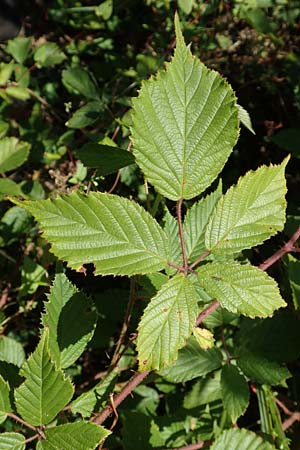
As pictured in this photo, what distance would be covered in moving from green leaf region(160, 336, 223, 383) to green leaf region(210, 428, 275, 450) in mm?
209

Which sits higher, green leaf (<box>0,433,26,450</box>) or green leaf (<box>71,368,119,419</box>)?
green leaf (<box>0,433,26,450</box>)

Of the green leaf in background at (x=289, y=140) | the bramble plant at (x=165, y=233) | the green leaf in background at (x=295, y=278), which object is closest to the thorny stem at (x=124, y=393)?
the bramble plant at (x=165, y=233)

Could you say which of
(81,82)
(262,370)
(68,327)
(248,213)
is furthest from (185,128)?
(81,82)

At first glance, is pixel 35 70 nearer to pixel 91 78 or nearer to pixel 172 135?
pixel 91 78

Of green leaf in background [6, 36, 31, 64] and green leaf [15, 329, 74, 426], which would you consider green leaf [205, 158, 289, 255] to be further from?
green leaf in background [6, 36, 31, 64]

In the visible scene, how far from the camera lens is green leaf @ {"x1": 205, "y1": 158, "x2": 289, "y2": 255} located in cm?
102

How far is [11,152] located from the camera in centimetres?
183

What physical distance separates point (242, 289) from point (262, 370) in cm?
59

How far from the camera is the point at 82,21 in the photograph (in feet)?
7.41

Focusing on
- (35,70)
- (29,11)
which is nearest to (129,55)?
(35,70)

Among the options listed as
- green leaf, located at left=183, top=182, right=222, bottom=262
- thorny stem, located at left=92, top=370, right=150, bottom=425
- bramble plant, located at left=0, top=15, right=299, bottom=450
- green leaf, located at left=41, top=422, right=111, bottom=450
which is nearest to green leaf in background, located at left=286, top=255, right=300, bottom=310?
green leaf, located at left=183, top=182, right=222, bottom=262

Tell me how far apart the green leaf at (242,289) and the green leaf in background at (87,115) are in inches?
40.1

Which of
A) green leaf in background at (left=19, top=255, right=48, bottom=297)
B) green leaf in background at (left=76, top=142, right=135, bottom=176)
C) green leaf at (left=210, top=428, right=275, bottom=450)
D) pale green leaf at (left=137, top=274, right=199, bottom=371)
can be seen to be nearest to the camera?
pale green leaf at (left=137, top=274, right=199, bottom=371)

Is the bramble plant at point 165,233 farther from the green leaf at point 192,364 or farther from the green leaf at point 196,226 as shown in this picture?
the green leaf at point 192,364
